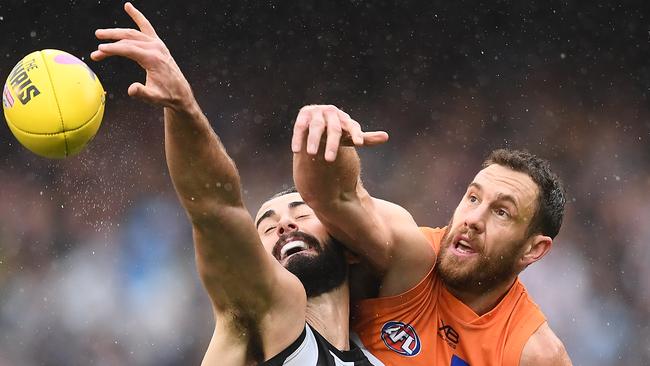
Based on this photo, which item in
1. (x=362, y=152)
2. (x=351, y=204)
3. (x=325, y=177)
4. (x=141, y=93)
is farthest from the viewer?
(x=362, y=152)

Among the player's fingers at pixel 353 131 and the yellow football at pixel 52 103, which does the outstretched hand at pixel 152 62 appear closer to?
the yellow football at pixel 52 103

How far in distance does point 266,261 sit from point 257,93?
516 cm

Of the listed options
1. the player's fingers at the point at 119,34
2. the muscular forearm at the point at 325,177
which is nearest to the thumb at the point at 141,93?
the player's fingers at the point at 119,34

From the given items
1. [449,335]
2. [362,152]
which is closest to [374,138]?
[449,335]

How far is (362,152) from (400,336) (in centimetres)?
417

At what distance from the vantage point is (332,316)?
4121 millimetres

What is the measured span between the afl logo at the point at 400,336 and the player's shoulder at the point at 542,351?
0.49m

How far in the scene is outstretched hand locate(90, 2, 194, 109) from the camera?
2980 mm

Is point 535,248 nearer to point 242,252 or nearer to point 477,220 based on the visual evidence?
point 477,220

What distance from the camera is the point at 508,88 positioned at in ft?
28.3

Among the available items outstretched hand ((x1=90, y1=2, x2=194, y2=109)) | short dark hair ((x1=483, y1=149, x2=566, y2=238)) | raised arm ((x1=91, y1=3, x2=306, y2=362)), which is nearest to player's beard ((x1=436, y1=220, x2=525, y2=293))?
short dark hair ((x1=483, y1=149, x2=566, y2=238))

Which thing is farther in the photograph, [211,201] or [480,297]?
[480,297]

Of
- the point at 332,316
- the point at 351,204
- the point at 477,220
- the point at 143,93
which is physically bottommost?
the point at 332,316

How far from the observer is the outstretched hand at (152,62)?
2980 mm
